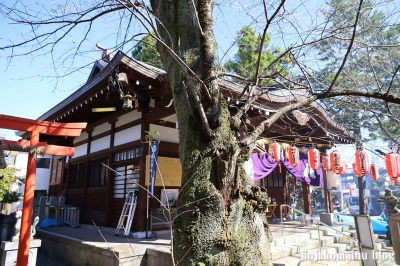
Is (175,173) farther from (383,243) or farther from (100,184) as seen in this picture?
(383,243)

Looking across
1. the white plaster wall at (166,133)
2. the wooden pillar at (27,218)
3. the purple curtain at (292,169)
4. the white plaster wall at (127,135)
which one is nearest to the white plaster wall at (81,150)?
the white plaster wall at (127,135)

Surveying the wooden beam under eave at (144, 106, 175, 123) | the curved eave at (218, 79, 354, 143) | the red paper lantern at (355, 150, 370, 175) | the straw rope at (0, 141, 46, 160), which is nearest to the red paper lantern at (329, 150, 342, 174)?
the red paper lantern at (355, 150, 370, 175)

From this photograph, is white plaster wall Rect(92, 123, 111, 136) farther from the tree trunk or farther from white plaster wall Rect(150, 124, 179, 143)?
the tree trunk

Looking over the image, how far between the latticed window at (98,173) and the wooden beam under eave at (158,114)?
8.01ft

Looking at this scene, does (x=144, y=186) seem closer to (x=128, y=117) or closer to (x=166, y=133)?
(x=166, y=133)

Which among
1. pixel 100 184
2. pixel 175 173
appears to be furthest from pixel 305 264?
pixel 100 184

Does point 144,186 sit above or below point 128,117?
below

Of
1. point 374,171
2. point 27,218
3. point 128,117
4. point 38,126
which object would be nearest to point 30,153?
point 38,126

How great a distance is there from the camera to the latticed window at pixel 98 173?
8586 millimetres

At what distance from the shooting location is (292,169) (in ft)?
32.6

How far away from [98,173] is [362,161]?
8.90 m

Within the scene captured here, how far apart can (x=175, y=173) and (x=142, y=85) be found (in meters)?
2.61

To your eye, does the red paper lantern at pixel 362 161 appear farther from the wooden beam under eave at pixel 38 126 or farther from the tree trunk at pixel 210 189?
the wooden beam under eave at pixel 38 126

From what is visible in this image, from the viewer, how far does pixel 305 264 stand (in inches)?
201
